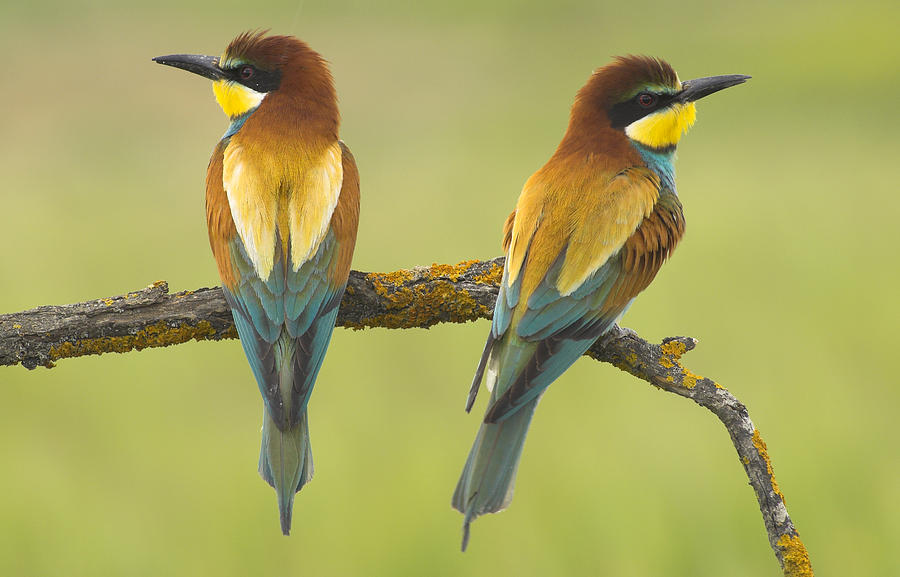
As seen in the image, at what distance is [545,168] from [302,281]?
615 mm

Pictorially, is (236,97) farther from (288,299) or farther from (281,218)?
(288,299)

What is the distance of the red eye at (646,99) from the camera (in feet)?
6.81

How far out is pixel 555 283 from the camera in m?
1.88

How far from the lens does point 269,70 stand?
2088 mm

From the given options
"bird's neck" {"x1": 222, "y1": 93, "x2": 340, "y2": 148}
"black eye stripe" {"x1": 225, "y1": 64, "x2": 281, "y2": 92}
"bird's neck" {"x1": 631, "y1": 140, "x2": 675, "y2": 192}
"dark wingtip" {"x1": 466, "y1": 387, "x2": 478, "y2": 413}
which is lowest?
"dark wingtip" {"x1": 466, "y1": 387, "x2": 478, "y2": 413}

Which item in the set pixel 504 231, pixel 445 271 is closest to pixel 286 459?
pixel 445 271

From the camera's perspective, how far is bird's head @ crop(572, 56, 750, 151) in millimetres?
2062

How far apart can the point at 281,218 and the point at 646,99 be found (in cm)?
86

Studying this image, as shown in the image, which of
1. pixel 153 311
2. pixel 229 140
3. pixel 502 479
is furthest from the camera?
pixel 229 140

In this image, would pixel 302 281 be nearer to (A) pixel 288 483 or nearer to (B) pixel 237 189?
(B) pixel 237 189

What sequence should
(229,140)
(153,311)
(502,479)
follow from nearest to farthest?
(502,479) → (153,311) → (229,140)

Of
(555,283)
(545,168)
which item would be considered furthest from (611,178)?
(555,283)

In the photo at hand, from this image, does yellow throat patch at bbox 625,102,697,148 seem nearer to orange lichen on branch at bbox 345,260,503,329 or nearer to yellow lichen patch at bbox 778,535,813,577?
orange lichen on branch at bbox 345,260,503,329

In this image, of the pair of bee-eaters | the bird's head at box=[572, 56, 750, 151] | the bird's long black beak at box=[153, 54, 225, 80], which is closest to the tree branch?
the pair of bee-eaters
